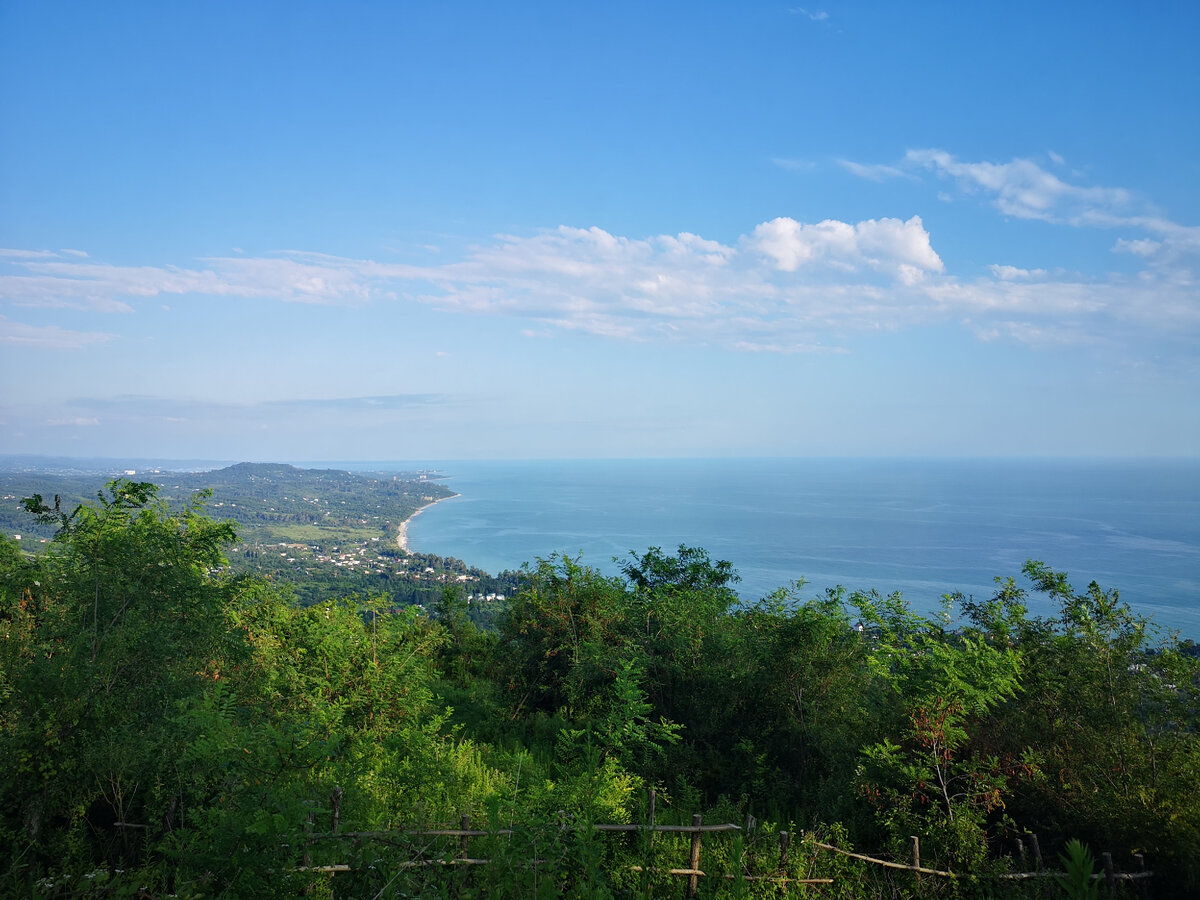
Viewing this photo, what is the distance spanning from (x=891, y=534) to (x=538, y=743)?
2764 inches

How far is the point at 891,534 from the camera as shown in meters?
71.6

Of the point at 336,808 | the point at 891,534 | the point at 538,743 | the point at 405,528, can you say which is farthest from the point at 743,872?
the point at 405,528

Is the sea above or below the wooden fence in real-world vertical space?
below

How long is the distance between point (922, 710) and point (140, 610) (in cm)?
887

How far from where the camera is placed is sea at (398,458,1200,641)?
43.5 metres

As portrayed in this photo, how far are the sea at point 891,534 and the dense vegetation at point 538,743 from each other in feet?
14.1

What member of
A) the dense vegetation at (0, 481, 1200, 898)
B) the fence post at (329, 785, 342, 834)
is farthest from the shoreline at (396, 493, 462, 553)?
the fence post at (329, 785, 342, 834)

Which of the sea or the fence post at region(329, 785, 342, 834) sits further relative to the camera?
the sea

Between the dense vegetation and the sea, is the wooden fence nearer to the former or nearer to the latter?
the dense vegetation

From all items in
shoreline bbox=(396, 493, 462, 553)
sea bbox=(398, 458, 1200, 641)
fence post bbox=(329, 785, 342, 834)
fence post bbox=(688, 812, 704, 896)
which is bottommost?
shoreline bbox=(396, 493, 462, 553)

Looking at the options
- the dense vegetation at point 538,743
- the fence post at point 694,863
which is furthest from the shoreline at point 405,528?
the fence post at point 694,863

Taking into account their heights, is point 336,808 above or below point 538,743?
above

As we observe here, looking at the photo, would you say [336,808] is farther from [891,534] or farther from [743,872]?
[891,534]

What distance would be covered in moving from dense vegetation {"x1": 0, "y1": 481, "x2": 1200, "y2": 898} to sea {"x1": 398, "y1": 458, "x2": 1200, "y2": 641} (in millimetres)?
4297
